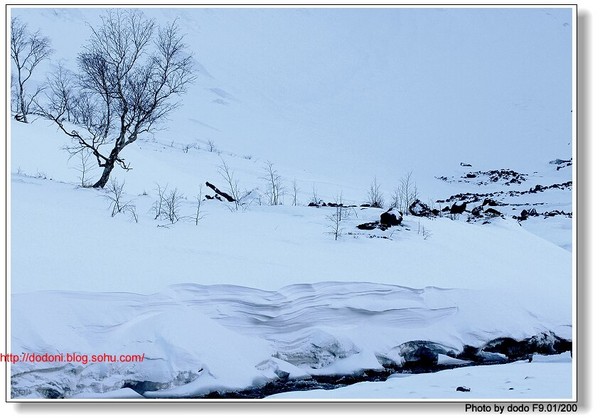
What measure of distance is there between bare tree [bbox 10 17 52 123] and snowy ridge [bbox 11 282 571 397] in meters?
3.10

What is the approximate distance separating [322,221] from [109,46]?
10.4 feet

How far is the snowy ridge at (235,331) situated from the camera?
11.2 feet

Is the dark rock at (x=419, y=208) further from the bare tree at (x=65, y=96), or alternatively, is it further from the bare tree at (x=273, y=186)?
the bare tree at (x=65, y=96)

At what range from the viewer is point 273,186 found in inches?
229

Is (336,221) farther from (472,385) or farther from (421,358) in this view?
(472,385)

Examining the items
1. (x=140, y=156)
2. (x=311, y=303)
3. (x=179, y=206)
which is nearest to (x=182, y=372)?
(x=311, y=303)

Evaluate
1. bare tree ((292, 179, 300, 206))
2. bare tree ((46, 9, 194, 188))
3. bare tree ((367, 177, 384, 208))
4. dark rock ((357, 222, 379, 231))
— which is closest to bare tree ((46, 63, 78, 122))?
bare tree ((46, 9, 194, 188))

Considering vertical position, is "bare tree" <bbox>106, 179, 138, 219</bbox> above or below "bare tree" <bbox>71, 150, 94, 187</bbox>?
below

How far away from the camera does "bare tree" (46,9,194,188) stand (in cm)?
565

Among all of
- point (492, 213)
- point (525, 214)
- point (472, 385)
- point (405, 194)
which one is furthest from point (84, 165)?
point (525, 214)

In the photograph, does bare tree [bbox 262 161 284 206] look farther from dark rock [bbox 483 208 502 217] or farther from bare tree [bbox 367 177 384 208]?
dark rock [bbox 483 208 502 217]

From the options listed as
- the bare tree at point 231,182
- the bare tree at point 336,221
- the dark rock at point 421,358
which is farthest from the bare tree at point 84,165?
the dark rock at point 421,358

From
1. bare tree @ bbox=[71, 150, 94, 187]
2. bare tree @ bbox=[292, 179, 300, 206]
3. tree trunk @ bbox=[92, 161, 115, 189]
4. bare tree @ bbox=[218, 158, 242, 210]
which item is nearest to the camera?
tree trunk @ bbox=[92, 161, 115, 189]

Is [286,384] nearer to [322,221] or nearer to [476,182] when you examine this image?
[322,221]
